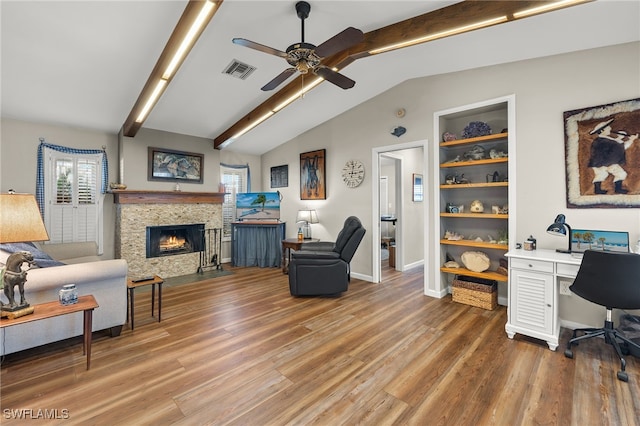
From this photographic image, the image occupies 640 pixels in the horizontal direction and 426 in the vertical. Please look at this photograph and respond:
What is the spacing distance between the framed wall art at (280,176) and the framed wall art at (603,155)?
190 inches

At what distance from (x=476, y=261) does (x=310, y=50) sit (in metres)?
3.24

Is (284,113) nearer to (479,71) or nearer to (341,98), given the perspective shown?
(341,98)

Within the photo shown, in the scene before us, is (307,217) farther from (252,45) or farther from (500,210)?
(252,45)

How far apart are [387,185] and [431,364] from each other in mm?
6224

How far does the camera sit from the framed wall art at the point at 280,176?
6449 mm

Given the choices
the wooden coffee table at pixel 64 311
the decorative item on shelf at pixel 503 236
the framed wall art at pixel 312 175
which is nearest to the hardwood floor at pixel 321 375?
the wooden coffee table at pixel 64 311

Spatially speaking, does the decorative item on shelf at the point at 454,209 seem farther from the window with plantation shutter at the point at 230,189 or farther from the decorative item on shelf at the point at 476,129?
the window with plantation shutter at the point at 230,189

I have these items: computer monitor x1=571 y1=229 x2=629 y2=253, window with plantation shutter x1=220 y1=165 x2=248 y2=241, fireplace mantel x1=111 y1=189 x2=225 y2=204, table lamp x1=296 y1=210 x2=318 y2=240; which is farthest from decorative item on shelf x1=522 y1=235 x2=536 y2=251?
window with plantation shutter x1=220 y1=165 x2=248 y2=241

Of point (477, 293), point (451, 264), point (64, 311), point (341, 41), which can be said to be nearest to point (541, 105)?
point (451, 264)

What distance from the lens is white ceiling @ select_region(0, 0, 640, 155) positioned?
8.44 feet

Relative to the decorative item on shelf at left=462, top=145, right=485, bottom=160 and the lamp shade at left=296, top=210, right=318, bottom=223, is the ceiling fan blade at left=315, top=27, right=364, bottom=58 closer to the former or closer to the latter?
the decorative item on shelf at left=462, top=145, right=485, bottom=160

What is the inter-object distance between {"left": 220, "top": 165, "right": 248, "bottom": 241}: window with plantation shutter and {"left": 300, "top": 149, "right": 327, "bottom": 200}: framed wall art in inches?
68.6

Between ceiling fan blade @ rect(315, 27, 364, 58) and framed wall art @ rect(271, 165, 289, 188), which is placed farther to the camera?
framed wall art @ rect(271, 165, 289, 188)

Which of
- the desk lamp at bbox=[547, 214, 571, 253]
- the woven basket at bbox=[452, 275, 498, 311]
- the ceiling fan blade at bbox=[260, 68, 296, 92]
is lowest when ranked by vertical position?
the woven basket at bbox=[452, 275, 498, 311]
